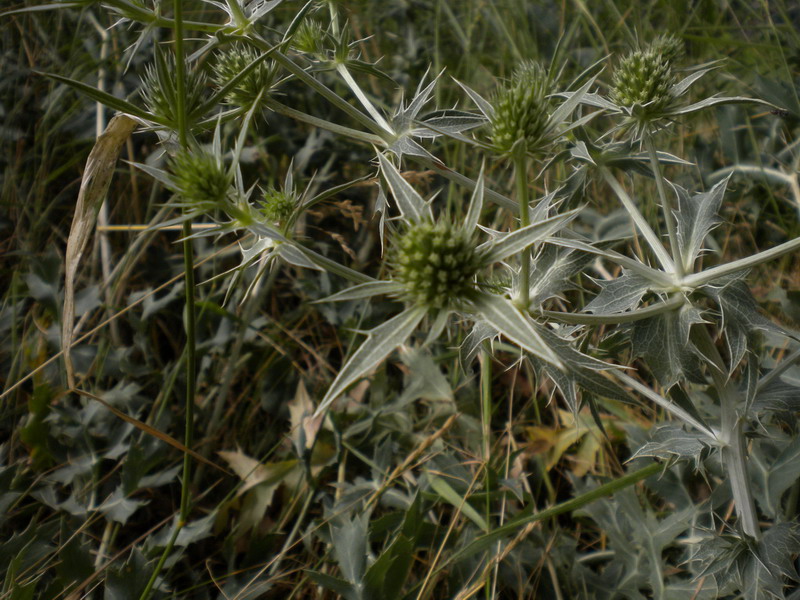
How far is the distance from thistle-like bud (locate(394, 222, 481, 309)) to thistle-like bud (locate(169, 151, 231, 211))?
0.27 metres

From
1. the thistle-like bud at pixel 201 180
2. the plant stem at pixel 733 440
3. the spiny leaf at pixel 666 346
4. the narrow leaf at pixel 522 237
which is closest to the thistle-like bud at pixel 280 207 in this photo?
the thistle-like bud at pixel 201 180

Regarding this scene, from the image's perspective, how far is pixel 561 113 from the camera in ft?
3.06

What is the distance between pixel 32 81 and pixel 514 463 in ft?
7.06

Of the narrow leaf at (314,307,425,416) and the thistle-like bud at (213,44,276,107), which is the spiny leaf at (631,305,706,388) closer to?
the narrow leaf at (314,307,425,416)

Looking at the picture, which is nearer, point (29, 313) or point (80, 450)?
point (80, 450)

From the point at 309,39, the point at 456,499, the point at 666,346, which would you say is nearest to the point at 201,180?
the point at 309,39

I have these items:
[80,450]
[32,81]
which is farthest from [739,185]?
[32,81]

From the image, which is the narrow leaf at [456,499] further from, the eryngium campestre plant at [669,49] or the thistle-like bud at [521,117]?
the eryngium campestre plant at [669,49]

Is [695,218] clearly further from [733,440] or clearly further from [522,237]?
[522,237]

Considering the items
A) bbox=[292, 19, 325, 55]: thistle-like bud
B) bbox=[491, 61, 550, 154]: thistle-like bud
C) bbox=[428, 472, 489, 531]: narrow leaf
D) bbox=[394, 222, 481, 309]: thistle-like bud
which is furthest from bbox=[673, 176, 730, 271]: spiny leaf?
bbox=[292, 19, 325, 55]: thistle-like bud

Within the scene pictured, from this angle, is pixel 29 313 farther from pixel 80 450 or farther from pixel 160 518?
pixel 160 518

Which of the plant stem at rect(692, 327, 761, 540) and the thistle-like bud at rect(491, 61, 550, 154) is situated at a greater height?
the thistle-like bud at rect(491, 61, 550, 154)

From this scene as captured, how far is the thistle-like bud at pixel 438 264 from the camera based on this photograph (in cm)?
84

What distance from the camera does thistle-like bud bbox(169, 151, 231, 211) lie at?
85 centimetres
